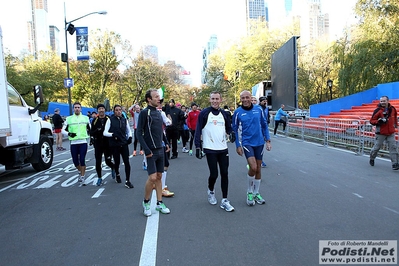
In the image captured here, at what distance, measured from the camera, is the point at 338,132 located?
13875 mm

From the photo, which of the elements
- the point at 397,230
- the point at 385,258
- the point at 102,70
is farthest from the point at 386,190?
the point at 102,70

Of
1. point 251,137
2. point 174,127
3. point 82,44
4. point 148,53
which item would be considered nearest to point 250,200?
point 251,137

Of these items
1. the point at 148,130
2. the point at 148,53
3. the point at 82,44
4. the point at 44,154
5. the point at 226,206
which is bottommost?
the point at 226,206

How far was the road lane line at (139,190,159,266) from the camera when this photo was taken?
3.75 meters

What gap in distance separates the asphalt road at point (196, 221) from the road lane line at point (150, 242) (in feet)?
0.04

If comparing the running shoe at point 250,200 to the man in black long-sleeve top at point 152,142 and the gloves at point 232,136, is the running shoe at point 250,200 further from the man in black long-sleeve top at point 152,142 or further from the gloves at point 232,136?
the man in black long-sleeve top at point 152,142

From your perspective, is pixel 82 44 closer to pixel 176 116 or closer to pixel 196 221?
pixel 176 116

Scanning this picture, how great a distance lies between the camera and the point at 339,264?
11.9 feet

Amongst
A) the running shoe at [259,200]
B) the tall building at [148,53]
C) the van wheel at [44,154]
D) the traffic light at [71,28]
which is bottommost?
the running shoe at [259,200]

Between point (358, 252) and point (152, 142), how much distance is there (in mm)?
3200

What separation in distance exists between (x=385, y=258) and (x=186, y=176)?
5.39m

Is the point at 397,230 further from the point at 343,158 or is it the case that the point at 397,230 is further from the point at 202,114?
the point at 343,158

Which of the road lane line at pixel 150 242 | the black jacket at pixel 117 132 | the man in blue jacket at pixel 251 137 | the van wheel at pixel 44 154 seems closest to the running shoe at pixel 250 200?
the man in blue jacket at pixel 251 137

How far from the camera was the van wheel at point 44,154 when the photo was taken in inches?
391
